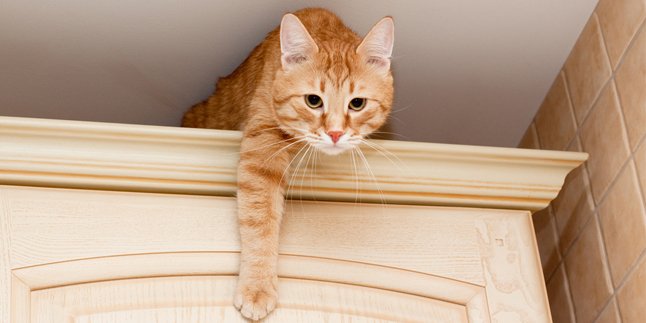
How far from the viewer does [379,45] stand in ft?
4.56

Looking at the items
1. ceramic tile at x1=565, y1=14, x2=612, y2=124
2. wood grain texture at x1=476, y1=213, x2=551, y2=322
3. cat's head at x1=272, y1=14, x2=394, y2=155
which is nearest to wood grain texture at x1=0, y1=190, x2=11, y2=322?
cat's head at x1=272, y1=14, x2=394, y2=155

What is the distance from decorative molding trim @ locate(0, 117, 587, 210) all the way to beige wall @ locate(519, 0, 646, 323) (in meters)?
0.13

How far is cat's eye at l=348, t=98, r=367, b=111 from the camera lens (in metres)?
1.37

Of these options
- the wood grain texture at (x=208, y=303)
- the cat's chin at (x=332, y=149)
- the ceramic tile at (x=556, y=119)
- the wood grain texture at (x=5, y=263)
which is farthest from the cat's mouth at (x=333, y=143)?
the ceramic tile at (x=556, y=119)

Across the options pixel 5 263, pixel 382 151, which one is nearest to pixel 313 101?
pixel 382 151

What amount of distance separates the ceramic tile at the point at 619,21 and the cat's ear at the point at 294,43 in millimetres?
559

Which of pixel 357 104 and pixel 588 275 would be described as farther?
pixel 588 275

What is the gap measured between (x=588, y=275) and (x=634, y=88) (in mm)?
367

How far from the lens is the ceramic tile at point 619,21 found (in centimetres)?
141

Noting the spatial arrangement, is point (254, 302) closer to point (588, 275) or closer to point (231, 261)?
point (231, 261)

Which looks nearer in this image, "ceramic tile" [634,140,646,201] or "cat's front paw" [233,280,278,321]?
"cat's front paw" [233,280,278,321]

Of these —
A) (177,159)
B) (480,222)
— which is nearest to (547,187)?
(480,222)

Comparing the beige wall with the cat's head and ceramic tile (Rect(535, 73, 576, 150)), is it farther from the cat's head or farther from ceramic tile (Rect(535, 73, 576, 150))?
the cat's head

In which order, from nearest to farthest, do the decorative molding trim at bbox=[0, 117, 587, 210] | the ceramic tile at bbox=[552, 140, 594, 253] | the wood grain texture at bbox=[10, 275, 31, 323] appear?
the wood grain texture at bbox=[10, 275, 31, 323], the decorative molding trim at bbox=[0, 117, 587, 210], the ceramic tile at bbox=[552, 140, 594, 253]
